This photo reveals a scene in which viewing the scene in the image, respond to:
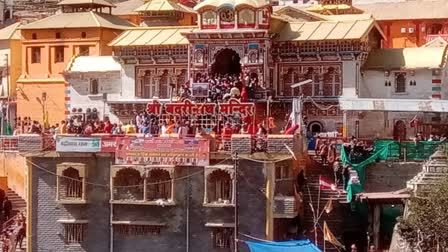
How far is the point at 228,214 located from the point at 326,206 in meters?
2.91

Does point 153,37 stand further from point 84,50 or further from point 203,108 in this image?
point 84,50

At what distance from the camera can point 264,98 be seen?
38406 millimetres

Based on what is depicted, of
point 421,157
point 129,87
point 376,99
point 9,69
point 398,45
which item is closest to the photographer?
point 421,157

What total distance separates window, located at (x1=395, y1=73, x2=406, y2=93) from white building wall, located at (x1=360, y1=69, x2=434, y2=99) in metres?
0.10

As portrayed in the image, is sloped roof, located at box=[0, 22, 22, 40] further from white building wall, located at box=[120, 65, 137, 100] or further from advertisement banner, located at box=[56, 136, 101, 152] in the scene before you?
advertisement banner, located at box=[56, 136, 101, 152]

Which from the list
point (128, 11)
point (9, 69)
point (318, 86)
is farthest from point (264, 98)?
point (128, 11)

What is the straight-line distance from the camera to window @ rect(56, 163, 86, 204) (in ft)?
108

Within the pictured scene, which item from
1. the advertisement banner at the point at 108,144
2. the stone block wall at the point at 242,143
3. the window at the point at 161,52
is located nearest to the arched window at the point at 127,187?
the advertisement banner at the point at 108,144

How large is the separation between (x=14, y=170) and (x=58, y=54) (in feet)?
36.4

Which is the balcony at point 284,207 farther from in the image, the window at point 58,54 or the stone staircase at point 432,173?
the window at point 58,54

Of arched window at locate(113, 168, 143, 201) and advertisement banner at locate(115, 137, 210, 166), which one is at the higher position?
advertisement banner at locate(115, 137, 210, 166)

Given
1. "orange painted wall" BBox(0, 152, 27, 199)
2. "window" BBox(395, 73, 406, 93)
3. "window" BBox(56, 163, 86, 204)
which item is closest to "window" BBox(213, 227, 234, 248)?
"window" BBox(56, 163, 86, 204)

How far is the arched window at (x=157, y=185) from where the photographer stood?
3247 centimetres

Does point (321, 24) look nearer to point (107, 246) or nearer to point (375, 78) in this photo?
point (375, 78)
